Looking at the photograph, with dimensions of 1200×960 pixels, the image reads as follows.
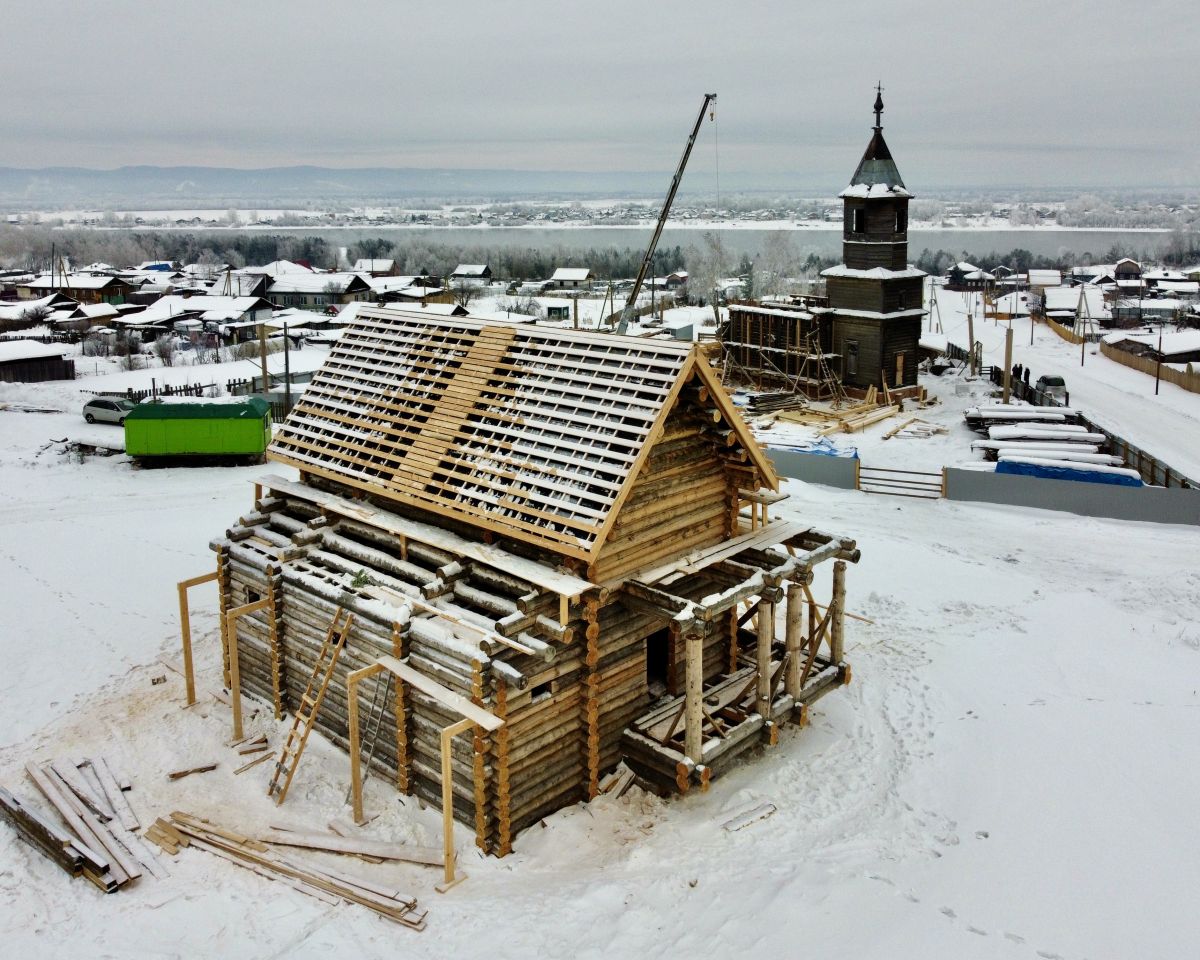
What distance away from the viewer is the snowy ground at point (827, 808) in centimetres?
1154

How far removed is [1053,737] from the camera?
1583cm

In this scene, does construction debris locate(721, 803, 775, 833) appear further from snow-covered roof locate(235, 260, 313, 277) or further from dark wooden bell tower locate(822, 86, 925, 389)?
snow-covered roof locate(235, 260, 313, 277)

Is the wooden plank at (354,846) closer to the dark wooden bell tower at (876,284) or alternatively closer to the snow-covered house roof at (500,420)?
the snow-covered house roof at (500,420)

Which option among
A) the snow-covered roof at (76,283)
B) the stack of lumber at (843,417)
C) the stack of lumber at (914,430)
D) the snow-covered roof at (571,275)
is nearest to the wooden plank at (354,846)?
the stack of lumber at (843,417)

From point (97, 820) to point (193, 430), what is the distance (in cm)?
2096

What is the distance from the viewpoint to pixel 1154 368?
2067 inches

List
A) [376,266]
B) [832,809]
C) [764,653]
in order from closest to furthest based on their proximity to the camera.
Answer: [832,809] < [764,653] < [376,266]

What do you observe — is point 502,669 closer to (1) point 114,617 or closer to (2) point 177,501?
(1) point 114,617

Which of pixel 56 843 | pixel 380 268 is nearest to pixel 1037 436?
pixel 56 843

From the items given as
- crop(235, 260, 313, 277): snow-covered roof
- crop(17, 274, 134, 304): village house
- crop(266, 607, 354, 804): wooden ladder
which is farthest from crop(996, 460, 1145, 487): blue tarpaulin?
crop(17, 274, 134, 304): village house

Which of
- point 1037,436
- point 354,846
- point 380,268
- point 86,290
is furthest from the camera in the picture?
point 380,268

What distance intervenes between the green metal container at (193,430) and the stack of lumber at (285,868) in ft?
67.7

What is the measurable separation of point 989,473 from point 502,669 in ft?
68.5

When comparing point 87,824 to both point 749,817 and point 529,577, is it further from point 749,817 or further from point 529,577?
point 749,817
